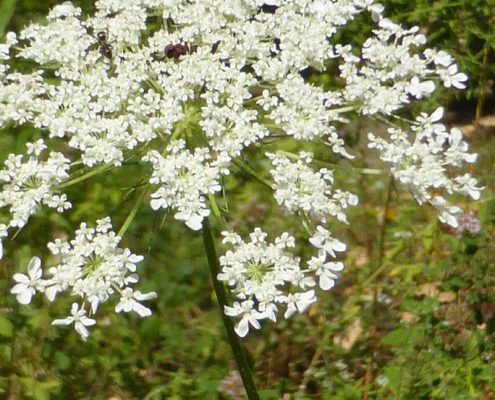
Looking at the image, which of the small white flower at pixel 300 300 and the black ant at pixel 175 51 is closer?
the small white flower at pixel 300 300

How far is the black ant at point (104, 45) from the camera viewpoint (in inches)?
99.1

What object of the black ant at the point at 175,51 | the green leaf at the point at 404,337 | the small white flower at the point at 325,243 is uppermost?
the black ant at the point at 175,51

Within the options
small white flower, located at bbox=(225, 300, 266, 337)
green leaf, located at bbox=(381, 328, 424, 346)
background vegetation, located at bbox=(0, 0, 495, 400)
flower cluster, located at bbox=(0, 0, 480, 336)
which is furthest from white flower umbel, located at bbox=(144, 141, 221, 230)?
green leaf, located at bbox=(381, 328, 424, 346)

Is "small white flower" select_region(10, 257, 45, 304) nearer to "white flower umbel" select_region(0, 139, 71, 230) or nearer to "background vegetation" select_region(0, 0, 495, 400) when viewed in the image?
"white flower umbel" select_region(0, 139, 71, 230)

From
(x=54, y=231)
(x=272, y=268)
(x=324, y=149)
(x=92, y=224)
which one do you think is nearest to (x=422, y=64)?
(x=272, y=268)

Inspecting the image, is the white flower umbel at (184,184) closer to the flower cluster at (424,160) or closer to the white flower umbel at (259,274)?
the white flower umbel at (259,274)

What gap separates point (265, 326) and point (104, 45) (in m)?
2.00

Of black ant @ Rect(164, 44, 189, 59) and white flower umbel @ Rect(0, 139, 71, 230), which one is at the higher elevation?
black ant @ Rect(164, 44, 189, 59)

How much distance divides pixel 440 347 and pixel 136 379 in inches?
47.5

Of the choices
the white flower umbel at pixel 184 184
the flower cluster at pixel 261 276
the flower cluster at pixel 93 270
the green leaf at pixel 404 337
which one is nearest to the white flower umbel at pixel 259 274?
the flower cluster at pixel 261 276

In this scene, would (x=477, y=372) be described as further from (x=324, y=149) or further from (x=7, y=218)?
(x=7, y=218)

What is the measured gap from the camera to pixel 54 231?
3727 millimetres

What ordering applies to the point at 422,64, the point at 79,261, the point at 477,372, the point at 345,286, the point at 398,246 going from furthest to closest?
1. the point at 345,286
2. the point at 398,246
3. the point at 477,372
4. the point at 422,64
5. the point at 79,261

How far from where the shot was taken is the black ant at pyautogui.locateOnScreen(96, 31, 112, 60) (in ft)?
8.26
